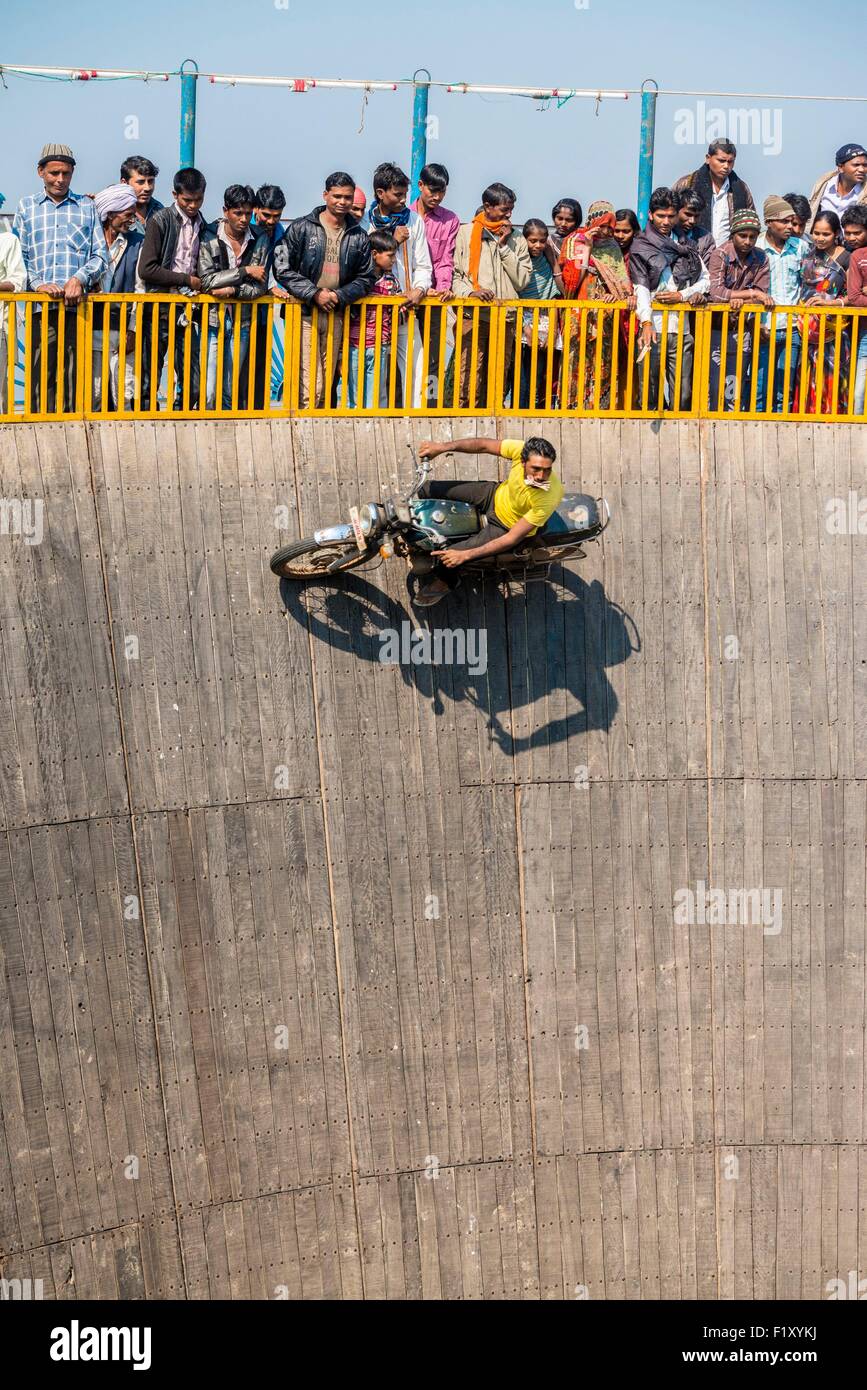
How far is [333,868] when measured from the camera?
1322cm

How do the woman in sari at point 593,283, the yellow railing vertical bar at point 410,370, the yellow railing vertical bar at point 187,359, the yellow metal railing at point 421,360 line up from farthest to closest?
the woman in sari at point 593,283, the yellow railing vertical bar at point 410,370, the yellow railing vertical bar at point 187,359, the yellow metal railing at point 421,360

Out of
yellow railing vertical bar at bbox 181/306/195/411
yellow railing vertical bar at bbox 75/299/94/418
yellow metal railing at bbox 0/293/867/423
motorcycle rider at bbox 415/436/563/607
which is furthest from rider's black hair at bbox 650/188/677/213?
yellow railing vertical bar at bbox 75/299/94/418

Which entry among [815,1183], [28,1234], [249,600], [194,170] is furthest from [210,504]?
[815,1183]

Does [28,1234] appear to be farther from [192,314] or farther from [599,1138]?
[192,314]

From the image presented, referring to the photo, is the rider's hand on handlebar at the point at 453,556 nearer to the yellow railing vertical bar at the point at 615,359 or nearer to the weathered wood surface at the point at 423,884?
the weathered wood surface at the point at 423,884

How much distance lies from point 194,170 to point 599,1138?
933cm

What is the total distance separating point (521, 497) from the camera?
11.9 metres

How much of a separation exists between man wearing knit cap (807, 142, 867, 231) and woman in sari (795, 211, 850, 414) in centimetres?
28

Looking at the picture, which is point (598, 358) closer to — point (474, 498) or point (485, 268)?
point (485, 268)

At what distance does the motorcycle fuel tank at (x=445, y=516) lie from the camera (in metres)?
12.0

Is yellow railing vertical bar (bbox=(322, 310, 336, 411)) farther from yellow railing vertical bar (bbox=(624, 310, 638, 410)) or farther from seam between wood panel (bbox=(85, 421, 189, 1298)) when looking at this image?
yellow railing vertical bar (bbox=(624, 310, 638, 410))

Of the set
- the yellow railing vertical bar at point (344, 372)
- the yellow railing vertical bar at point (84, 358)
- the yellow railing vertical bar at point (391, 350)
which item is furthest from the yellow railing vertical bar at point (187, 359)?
the yellow railing vertical bar at point (391, 350)

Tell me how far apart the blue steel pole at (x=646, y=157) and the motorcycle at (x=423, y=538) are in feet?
13.0

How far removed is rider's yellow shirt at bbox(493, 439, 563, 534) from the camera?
11.8 metres
